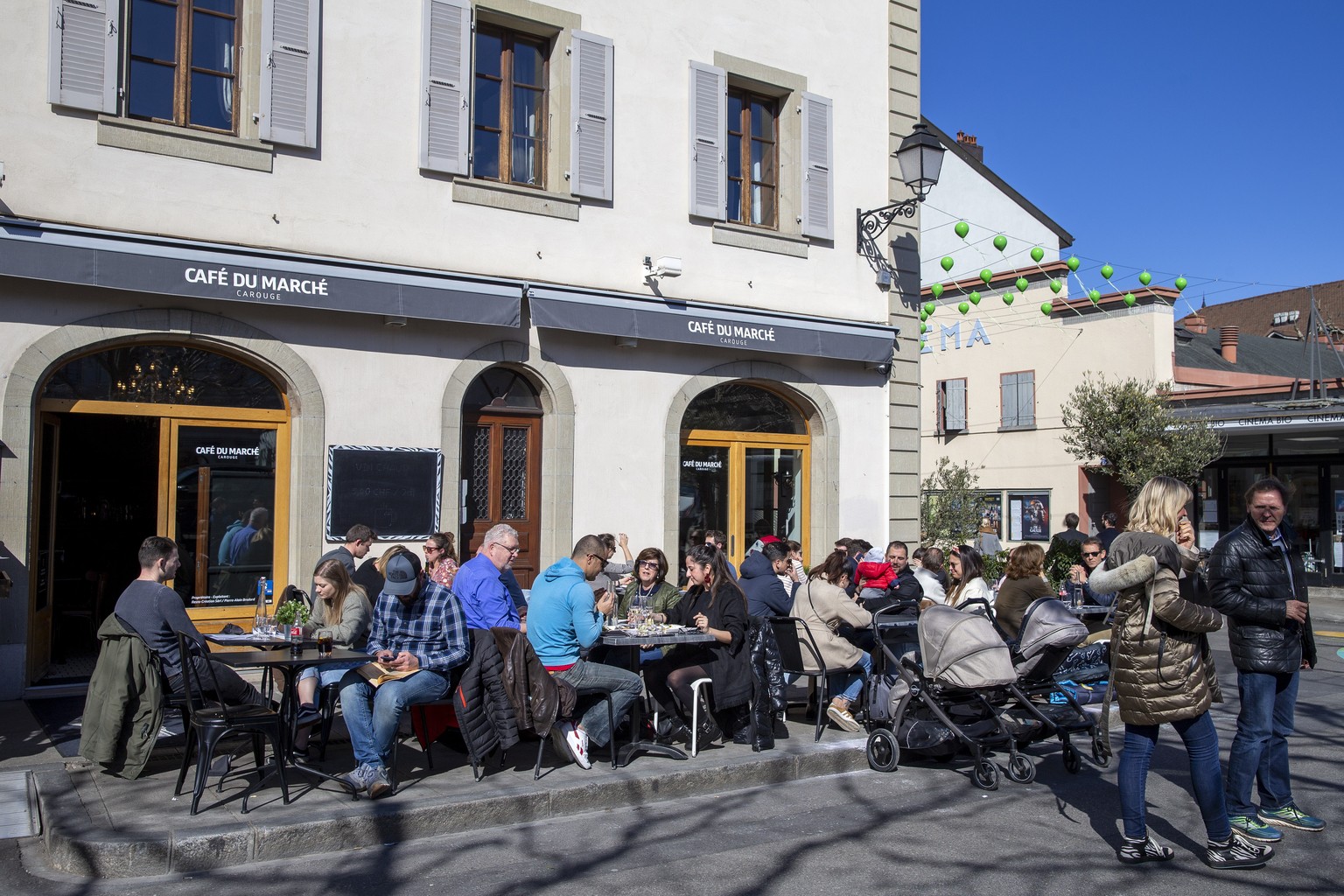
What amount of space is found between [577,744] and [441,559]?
8.58 feet

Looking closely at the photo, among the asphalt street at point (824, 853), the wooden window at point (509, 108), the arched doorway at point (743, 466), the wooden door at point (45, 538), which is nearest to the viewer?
the asphalt street at point (824, 853)

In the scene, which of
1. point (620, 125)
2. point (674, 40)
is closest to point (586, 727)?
point (620, 125)

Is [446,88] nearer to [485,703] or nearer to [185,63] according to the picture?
[185,63]

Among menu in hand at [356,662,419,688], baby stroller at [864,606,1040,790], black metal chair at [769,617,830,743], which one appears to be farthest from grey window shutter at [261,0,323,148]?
baby stroller at [864,606,1040,790]

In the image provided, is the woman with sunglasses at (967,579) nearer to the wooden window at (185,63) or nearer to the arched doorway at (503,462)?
the arched doorway at (503,462)

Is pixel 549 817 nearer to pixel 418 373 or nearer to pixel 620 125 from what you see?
pixel 418 373

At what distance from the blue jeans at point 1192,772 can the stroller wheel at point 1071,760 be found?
201 centimetres

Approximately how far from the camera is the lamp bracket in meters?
13.4

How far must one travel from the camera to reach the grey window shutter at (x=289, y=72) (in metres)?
9.74

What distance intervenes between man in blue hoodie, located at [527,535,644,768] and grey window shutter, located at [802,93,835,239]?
717 centimetres

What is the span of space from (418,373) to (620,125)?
341cm

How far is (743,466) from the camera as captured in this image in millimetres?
12992

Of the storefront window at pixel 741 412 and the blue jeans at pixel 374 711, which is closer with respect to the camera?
the blue jeans at pixel 374 711

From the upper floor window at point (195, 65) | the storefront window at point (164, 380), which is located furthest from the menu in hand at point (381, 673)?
the upper floor window at point (195, 65)
